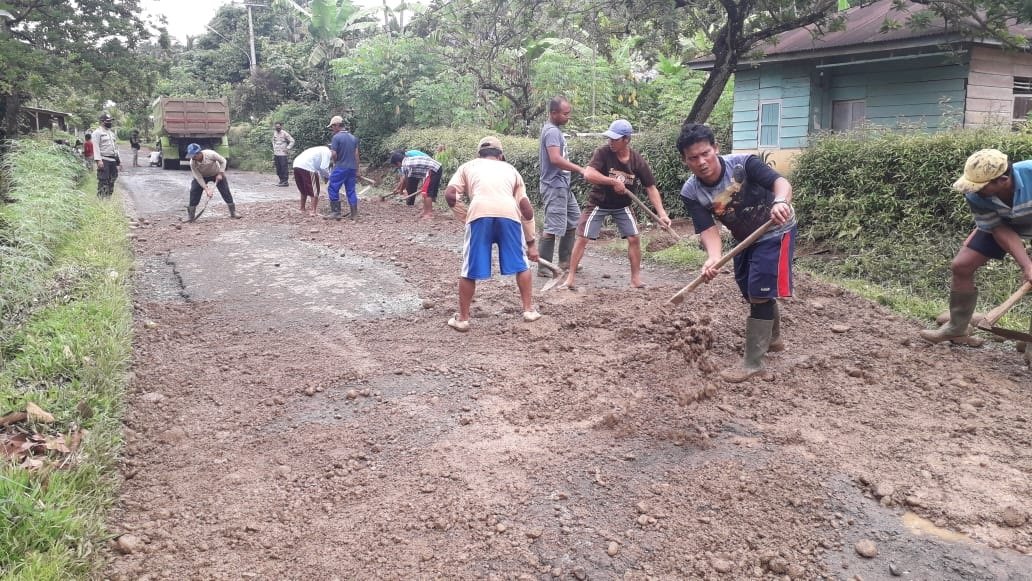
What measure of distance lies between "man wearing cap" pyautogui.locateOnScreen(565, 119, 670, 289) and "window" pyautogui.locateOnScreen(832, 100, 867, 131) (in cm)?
687

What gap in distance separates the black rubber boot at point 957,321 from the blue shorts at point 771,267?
1.39 meters

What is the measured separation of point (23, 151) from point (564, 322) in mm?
13701

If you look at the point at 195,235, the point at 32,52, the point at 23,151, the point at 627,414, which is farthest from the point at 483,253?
the point at 32,52

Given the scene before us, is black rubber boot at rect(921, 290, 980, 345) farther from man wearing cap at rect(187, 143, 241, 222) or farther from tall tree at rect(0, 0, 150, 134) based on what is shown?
tall tree at rect(0, 0, 150, 134)

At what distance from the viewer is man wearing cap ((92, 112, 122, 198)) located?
47.3 ft

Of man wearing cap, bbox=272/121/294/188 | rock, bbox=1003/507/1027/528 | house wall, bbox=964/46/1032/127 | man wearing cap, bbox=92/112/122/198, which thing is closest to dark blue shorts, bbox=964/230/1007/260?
rock, bbox=1003/507/1027/528

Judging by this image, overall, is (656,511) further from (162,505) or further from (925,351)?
(925,351)

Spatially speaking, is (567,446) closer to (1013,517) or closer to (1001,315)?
(1013,517)

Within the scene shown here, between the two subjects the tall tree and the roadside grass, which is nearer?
the roadside grass

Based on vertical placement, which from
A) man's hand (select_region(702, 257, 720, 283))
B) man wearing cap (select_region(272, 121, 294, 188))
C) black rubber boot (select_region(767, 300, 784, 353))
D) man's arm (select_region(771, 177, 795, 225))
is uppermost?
man wearing cap (select_region(272, 121, 294, 188))

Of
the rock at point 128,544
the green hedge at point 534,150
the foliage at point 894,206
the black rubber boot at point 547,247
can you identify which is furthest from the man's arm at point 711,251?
the green hedge at point 534,150

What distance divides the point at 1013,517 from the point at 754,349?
5.76 feet

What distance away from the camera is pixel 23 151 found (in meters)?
14.3

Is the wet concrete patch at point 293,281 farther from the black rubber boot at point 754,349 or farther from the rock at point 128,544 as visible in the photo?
the rock at point 128,544
